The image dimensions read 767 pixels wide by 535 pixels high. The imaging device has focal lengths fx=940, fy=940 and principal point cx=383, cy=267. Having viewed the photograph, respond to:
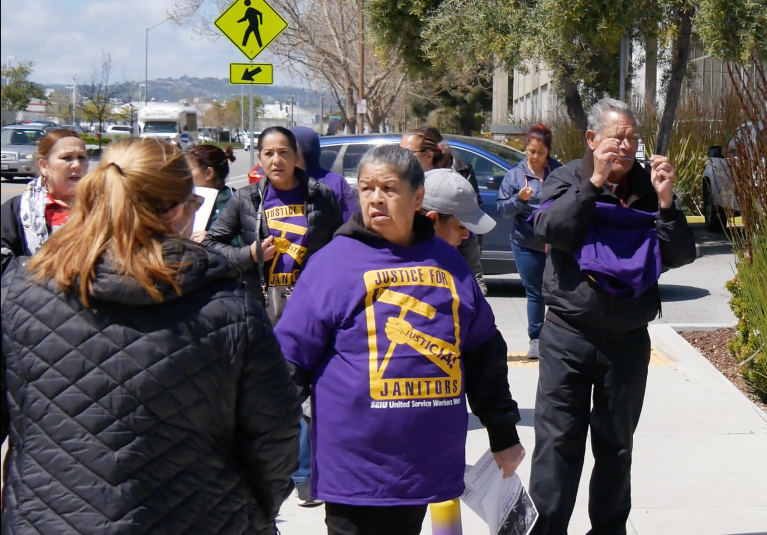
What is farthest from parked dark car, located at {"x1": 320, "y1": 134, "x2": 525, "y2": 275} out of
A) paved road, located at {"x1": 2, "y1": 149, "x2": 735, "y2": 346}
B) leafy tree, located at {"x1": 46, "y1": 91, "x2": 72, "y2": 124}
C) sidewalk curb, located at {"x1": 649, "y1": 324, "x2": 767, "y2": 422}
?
leafy tree, located at {"x1": 46, "y1": 91, "x2": 72, "y2": 124}

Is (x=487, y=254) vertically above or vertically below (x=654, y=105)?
below

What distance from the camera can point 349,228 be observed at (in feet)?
9.86

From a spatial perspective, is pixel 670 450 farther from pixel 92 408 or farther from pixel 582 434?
pixel 92 408

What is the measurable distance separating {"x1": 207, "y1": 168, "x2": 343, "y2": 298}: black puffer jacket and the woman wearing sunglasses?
2.60m

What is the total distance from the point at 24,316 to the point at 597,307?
2.24m

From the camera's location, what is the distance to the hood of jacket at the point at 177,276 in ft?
6.80

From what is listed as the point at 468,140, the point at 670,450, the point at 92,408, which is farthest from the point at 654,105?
the point at 92,408

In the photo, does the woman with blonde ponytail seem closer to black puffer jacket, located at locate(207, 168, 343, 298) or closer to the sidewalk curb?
black puffer jacket, located at locate(207, 168, 343, 298)

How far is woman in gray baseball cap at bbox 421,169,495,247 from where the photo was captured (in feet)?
11.4

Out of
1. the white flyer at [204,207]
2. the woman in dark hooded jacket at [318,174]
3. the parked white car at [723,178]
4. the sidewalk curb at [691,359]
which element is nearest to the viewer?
the white flyer at [204,207]

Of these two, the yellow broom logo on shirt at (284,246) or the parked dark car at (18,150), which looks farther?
the parked dark car at (18,150)

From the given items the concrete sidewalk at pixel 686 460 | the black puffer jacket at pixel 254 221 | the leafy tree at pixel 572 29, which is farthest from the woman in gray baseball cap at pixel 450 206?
the leafy tree at pixel 572 29

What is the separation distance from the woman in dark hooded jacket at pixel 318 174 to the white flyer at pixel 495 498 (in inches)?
83.5

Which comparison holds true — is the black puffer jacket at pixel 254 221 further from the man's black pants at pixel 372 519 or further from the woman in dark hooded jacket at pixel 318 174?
the man's black pants at pixel 372 519
